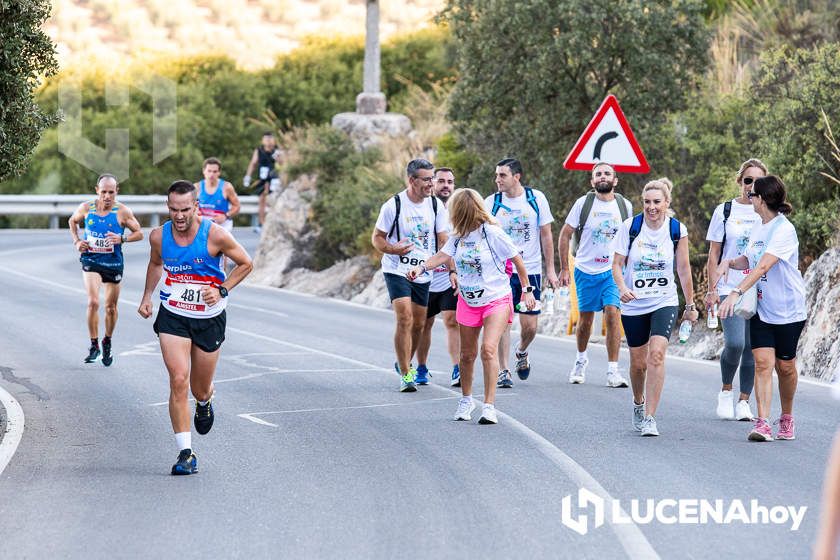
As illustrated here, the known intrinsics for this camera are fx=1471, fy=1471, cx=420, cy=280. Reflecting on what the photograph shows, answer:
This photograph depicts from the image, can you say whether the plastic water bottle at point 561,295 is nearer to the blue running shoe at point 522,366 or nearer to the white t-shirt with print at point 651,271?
the blue running shoe at point 522,366

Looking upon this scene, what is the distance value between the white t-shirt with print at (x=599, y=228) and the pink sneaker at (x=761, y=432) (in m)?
3.19

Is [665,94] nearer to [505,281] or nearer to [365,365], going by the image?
[365,365]

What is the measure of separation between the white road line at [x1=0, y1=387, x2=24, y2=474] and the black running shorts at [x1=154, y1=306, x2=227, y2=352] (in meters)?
1.43

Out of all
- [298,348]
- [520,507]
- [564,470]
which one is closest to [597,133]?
[298,348]

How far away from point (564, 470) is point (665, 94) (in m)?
13.6

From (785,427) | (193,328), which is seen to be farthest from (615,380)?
(193,328)

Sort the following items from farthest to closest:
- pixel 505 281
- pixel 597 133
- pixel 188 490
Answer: pixel 597 133 → pixel 505 281 → pixel 188 490

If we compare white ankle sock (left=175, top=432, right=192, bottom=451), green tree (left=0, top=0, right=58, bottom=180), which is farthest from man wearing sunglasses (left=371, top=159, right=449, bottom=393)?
white ankle sock (left=175, top=432, right=192, bottom=451)

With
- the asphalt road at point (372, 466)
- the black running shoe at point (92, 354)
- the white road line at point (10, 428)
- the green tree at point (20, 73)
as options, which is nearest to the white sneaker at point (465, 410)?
the asphalt road at point (372, 466)

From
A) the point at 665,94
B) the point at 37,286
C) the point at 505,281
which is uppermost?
the point at 665,94

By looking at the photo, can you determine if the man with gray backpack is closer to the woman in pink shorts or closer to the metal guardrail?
the woman in pink shorts

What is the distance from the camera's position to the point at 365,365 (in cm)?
1549

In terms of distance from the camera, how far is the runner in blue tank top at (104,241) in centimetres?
1490

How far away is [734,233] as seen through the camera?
11.4 m
